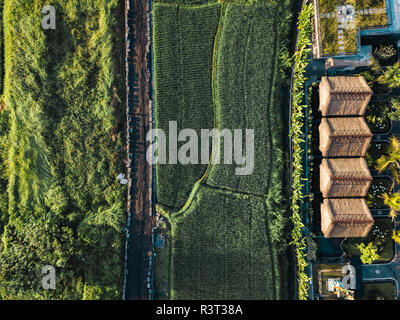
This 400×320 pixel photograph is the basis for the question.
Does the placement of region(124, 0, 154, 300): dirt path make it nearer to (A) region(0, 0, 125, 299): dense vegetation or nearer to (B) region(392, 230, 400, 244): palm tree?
(A) region(0, 0, 125, 299): dense vegetation

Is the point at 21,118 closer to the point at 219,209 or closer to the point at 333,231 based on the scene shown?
the point at 219,209

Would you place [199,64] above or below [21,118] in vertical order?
above

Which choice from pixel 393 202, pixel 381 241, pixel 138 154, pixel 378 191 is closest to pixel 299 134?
pixel 378 191

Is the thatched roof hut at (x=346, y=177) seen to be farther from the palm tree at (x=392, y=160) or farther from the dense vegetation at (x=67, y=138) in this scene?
the dense vegetation at (x=67, y=138)

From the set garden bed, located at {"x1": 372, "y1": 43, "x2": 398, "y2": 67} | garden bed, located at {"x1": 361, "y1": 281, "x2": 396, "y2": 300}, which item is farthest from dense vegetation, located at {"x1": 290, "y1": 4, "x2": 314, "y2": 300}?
garden bed, located at {"x1": 372, "y1": 43, "x2": 398, "y2": 67}
